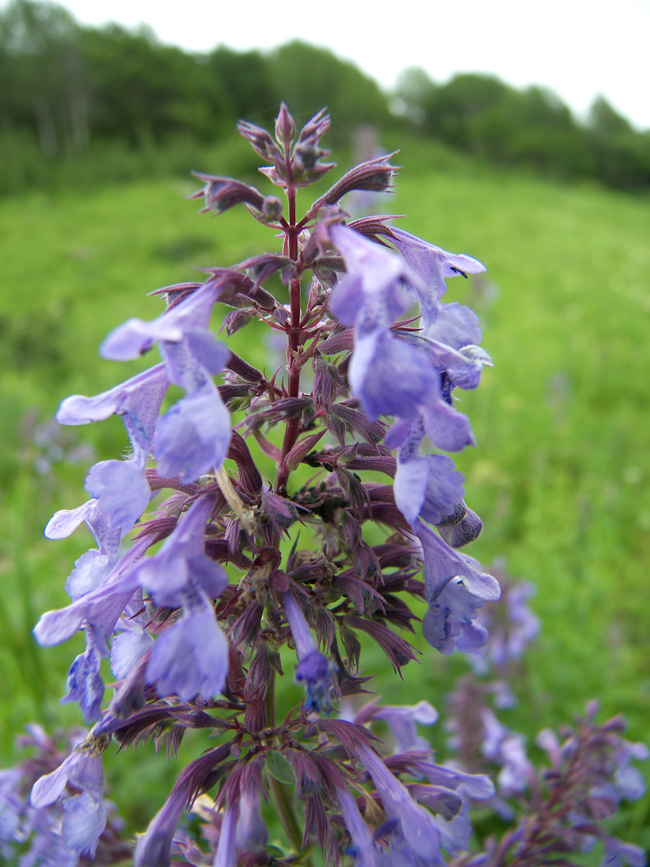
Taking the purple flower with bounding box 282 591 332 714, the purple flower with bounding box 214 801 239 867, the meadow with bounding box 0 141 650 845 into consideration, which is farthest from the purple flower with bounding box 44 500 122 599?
the meadow with bounding box 0 141 650 845

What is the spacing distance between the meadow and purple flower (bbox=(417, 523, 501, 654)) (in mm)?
1009

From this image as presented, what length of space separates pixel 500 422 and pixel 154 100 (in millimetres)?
29214

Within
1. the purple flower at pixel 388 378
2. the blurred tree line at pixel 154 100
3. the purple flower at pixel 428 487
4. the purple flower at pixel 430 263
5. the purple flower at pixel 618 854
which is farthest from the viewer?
the blurred tree line at pixel 154 100

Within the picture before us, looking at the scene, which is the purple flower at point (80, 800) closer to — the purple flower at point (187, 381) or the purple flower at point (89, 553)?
the purple flower at point (89, 553)

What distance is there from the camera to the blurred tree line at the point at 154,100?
21453mm

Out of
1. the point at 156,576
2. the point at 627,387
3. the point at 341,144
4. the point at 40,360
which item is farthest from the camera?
the point at 341,144

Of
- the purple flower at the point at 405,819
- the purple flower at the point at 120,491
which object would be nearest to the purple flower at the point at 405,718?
the purple flower at the point at 405,819

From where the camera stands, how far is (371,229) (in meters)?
1.12

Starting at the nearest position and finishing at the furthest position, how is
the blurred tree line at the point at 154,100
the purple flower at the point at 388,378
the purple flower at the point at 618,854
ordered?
1. the purple flower at the point at 388,378
2. the purple flower at the point at 618,854
3. the blurred tree line at the point at 154,100

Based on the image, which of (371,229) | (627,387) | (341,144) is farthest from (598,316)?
(341,144)

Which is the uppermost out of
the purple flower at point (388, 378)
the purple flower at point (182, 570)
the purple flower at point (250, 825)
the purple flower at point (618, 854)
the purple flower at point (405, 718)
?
the purple flower at point (388, 378)

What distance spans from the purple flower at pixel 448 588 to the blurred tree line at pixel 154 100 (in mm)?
19212

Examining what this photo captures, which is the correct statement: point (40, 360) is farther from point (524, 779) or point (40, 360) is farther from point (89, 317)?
point (524, 779)

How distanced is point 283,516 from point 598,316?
11425mm
